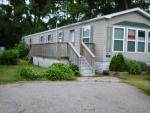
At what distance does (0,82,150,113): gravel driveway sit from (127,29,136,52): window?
20.4 feet

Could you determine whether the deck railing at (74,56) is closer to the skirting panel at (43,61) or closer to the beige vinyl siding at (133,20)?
the skirting panel at (43,61)

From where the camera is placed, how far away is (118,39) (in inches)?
472

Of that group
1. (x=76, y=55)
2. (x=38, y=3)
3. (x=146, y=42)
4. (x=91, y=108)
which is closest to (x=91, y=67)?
(x=76, y=55)

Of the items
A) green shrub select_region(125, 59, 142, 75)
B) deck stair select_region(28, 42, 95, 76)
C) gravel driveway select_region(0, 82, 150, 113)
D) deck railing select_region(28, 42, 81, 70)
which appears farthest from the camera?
green shrub select_region(125, 59, 142, 75)

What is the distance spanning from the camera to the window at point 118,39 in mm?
11961

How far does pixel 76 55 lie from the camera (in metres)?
10.6

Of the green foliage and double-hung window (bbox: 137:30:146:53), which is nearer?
double-hung window (bbox: 137:30:146:53)

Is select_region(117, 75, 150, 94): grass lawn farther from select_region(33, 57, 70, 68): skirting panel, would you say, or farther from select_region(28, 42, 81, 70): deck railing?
select_region(33, 57, 70, 68): skirting panel

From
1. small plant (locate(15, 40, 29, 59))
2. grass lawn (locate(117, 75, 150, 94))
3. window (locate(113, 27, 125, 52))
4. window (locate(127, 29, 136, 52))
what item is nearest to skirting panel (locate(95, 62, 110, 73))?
window (locate(113, 27, 125, 52))

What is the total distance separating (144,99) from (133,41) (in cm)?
758

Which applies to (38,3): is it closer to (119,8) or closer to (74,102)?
(119,8)

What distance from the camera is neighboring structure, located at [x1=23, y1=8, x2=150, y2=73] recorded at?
11633 millimetres

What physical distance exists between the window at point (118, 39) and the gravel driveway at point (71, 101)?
18.6ft

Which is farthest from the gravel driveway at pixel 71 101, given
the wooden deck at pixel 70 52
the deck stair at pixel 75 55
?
the wooden deck at pixel 70 52
